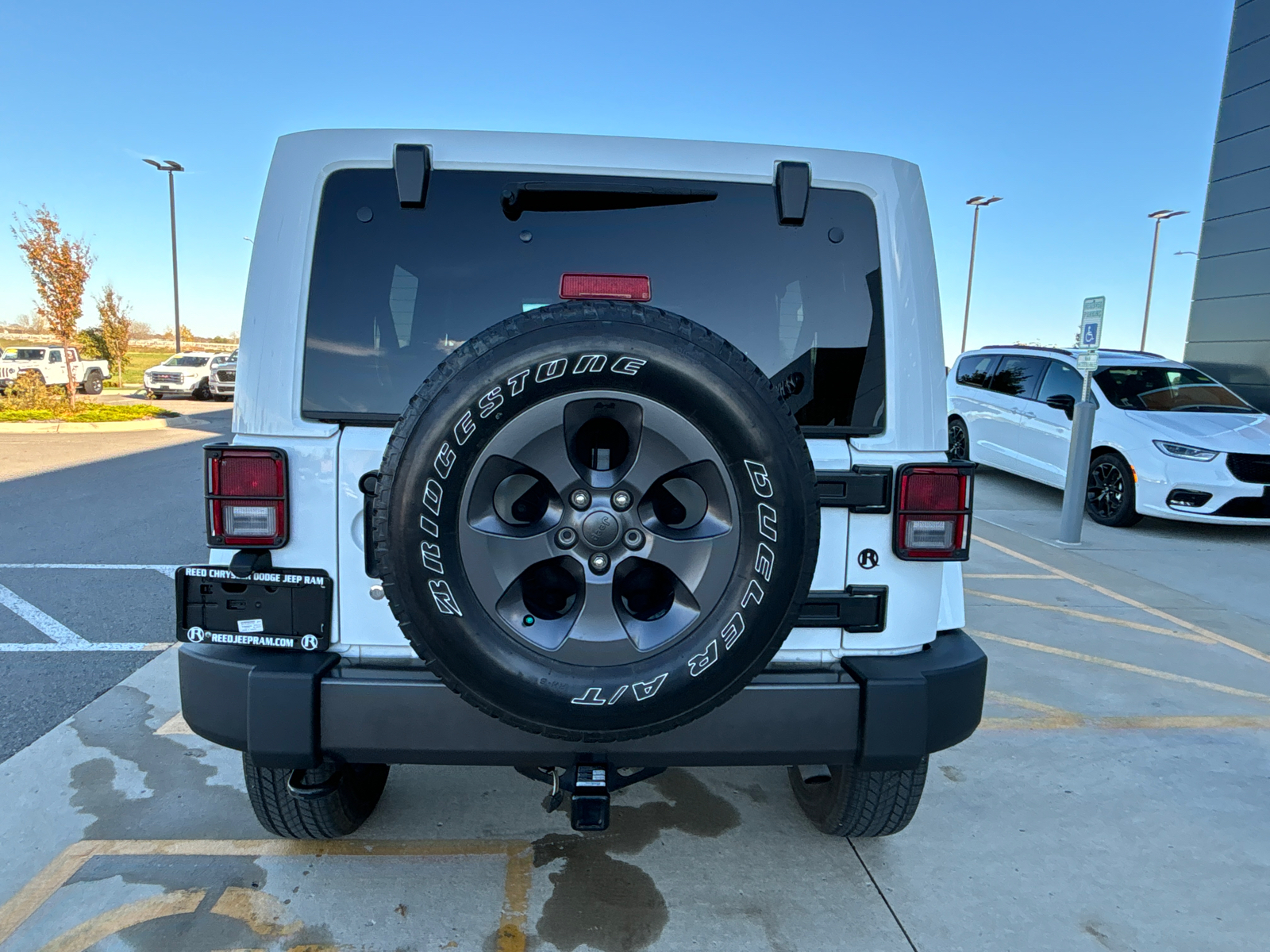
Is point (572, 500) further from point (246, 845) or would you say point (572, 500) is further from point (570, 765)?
point (246, 845)

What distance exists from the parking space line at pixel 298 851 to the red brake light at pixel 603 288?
5.88 feet

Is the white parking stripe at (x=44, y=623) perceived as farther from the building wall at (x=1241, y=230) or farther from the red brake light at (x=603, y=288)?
the building wall at (x=1241, y=230)

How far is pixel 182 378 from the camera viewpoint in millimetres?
25312

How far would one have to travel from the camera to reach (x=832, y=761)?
2.08m

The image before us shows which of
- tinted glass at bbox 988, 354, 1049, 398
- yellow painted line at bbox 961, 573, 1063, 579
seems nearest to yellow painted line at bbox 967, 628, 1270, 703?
yellow painted line at bbox 961, 573, 1063, 579

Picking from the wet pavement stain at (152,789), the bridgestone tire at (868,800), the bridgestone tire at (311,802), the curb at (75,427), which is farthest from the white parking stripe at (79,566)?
the curb at (75,427)

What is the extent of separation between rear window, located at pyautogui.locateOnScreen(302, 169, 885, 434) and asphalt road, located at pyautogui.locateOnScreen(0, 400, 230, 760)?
8.32ft

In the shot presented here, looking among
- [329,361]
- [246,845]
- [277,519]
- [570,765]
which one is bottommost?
[246,845]

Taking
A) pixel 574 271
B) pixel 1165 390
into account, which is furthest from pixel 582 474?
pixel 1165 390

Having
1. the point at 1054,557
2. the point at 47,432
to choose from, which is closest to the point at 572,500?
the point at 1054,557

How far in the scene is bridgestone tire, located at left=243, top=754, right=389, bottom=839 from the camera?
2338 millimetres

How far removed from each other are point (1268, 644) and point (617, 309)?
5.47m

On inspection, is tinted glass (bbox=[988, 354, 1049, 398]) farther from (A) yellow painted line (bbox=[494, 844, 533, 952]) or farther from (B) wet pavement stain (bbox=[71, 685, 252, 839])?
(B) wet pavement stain (bbox=[71, 685, 252, 839])

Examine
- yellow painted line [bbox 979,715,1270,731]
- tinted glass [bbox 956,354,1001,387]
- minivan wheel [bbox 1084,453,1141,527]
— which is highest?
tinted glass [bbox 956,354,1001,387]
